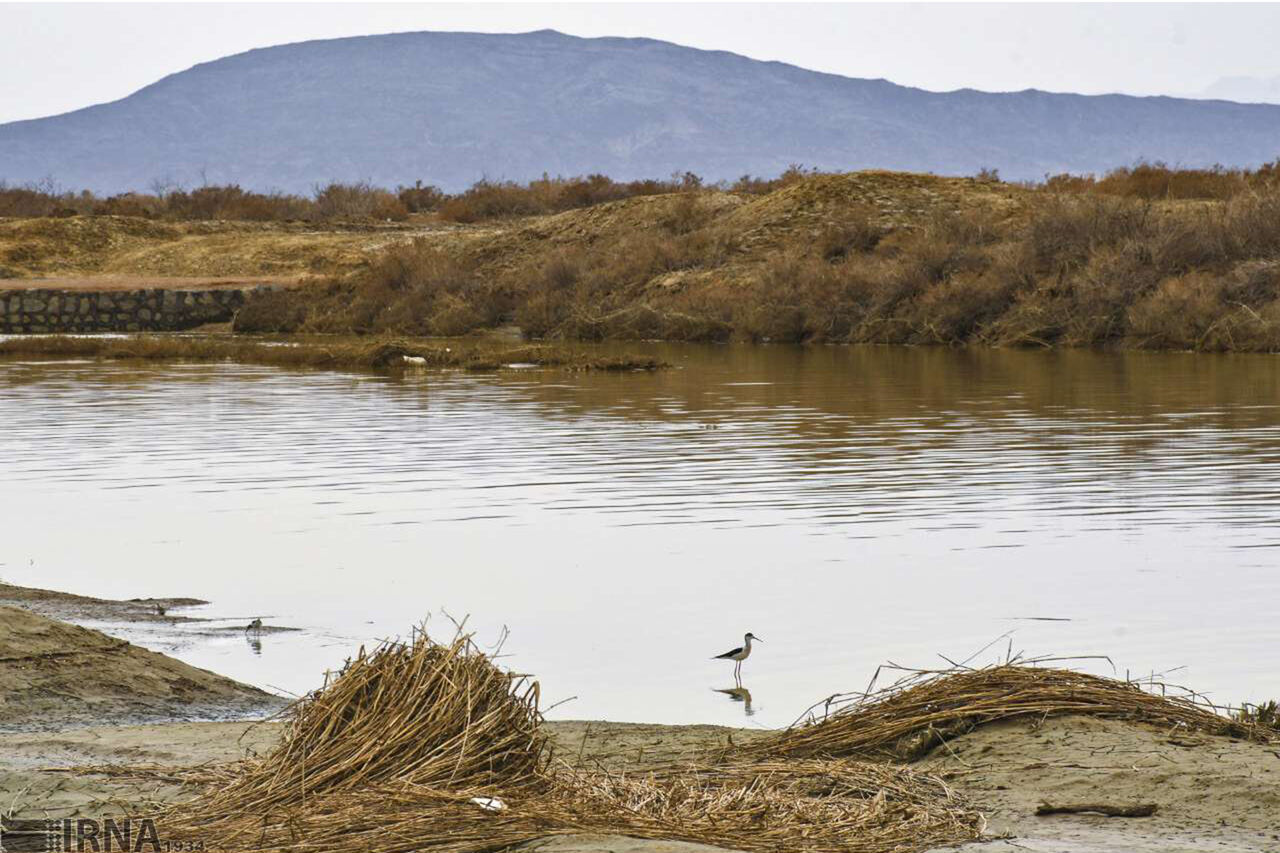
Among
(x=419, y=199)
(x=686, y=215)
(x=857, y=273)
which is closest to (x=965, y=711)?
(x=857, y=273)

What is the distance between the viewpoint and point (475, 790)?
5.20 m

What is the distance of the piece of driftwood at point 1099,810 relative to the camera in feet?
17.8

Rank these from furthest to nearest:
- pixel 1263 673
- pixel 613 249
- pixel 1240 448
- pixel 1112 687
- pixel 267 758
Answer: pixel 613 249 → pixel 1240 448 → pixel 1263 673 → pixel 1112 687 → pixel 267 758

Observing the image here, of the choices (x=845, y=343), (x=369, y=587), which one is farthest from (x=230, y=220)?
(x=369, y=587)

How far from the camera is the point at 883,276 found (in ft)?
133

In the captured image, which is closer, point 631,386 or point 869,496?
point 869,496

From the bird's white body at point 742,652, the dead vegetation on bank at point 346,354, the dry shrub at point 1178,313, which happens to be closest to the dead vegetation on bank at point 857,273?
the dry shrub at point 1178,313

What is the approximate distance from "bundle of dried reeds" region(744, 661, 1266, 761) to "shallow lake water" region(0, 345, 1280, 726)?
0.83m

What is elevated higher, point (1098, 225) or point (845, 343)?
point (1098, 225)

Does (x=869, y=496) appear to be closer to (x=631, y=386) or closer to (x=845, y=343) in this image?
(x=631, y=386)

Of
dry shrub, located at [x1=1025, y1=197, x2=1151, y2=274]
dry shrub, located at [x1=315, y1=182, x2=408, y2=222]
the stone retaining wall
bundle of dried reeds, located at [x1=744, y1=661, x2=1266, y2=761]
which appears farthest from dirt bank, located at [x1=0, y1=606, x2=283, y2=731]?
dry shrub, located at [x1=315, y1=182, x2=408, y2=222]

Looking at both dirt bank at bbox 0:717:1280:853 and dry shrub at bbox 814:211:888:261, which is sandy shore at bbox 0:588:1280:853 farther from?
dry shrub at bbox 814:211:888:261

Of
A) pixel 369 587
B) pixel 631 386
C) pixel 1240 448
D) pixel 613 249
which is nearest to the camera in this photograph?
pixel 369 587

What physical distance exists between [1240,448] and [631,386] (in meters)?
11.5
